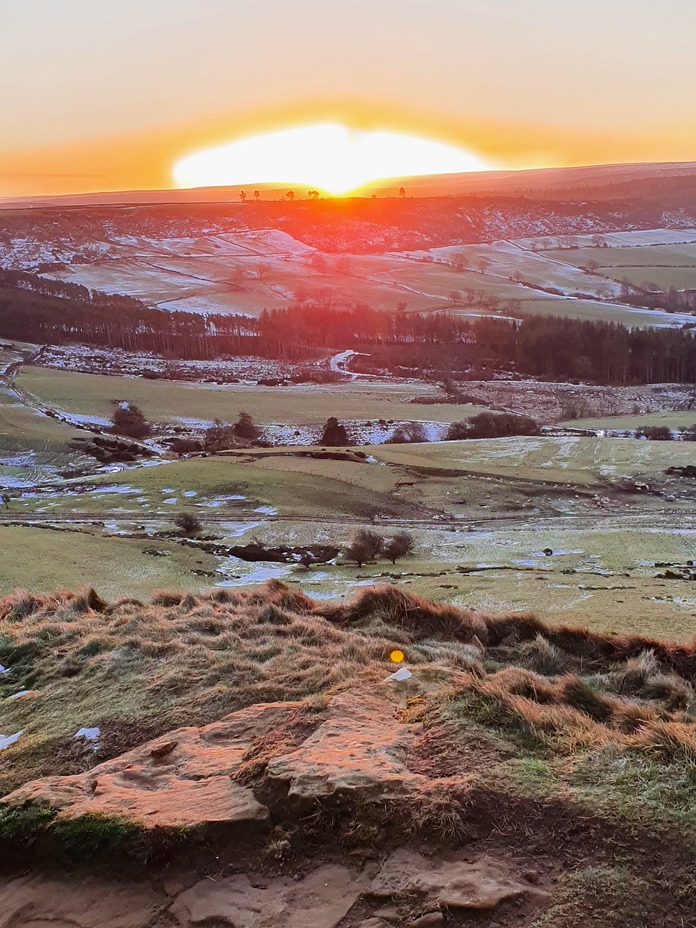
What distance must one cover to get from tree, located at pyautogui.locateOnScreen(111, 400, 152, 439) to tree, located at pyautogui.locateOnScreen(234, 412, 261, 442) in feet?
38.0

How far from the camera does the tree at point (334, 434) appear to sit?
254ft

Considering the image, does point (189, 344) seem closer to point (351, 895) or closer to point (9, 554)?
point (9, 554)

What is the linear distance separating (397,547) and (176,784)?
107ft

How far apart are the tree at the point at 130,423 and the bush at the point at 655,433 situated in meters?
62.5

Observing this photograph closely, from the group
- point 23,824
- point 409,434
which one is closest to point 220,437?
point 409,434

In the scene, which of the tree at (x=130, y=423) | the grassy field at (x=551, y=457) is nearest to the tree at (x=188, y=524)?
the grassy field at (x=551, y=457)

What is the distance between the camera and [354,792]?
6508mm

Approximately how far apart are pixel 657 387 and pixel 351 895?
12619 centimetres

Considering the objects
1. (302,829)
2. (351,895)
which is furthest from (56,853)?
(351,895)

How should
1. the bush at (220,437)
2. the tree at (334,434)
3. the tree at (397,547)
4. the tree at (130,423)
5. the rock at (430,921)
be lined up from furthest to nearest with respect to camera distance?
the tree at (130,423)
the tree at (334,434)
the bush at (220,437)
the tree at (397,547)
the rock at (430,921)

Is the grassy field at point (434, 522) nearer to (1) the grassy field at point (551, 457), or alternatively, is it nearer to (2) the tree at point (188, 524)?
(1) the grassy field at point (551, 457)

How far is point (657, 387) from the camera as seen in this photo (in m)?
117

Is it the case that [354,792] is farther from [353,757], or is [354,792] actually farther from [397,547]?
[397,547]

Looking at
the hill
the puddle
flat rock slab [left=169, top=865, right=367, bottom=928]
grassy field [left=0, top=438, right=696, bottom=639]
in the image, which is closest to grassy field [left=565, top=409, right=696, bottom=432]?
grassy field [left=0, top=438, right=696, bottom=639]
